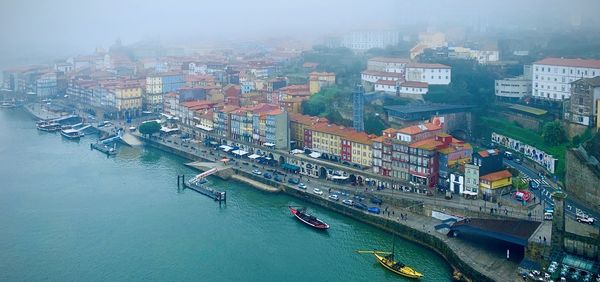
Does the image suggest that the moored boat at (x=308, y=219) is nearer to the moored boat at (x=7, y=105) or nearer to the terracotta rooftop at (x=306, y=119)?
the terracotta rooftop at (x=306, y=119)

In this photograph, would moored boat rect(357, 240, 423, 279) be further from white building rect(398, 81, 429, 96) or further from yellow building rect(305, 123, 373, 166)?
white building rect(398, 81, 429, 96)

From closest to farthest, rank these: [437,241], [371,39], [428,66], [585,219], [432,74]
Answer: [585,219] < [437,241] < [432,74] < [428,66] < [371,39]

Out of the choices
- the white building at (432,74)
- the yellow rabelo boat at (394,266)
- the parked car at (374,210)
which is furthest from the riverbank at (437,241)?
the white building at (432,74)

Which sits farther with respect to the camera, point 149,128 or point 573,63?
point 149,128

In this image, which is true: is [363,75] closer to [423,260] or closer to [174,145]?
[174,145]

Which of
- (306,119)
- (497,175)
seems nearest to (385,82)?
(306,119)

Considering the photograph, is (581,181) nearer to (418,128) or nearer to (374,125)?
(418,128)
